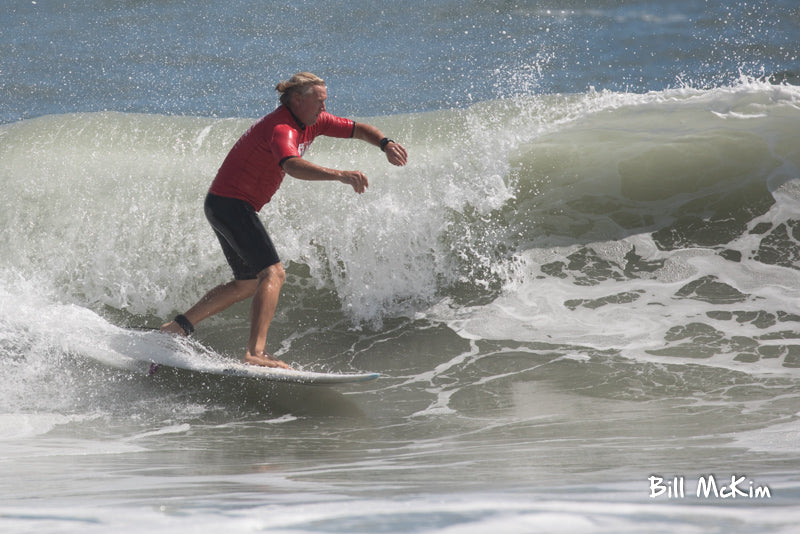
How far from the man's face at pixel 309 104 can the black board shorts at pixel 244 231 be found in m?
0.61

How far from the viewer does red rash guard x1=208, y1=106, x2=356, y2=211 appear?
3795 millimetres

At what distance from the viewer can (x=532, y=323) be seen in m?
4.89

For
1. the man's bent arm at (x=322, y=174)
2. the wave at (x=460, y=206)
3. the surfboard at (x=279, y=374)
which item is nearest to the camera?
the man's bent arm at (x=322, y=174)

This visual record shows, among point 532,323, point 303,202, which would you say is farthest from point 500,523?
point 303,202

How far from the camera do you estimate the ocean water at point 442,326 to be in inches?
62.1

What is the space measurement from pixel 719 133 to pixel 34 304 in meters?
6.23

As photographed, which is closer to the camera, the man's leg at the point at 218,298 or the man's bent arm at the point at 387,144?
the man's bent arm at the point at 387,144

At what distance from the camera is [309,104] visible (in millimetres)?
3809

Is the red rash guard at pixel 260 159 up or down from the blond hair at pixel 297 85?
down

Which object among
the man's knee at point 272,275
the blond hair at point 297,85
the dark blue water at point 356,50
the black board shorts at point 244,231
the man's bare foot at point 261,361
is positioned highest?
the dark blue water at point 356,50

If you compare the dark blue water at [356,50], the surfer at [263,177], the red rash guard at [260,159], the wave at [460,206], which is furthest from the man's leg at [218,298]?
the dark blue water at [356,50]
